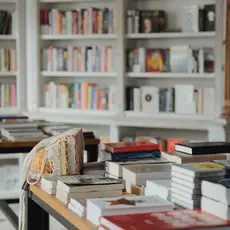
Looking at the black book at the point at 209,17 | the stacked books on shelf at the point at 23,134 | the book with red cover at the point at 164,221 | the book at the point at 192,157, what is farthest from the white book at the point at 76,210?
the black book at the point at 209,17

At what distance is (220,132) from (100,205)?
347cm

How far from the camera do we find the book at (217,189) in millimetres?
1741

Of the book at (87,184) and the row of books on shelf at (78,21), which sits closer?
the book at (87,184)

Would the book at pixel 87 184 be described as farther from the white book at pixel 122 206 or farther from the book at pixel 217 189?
the book at pixel 217 189

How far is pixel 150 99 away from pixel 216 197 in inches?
153

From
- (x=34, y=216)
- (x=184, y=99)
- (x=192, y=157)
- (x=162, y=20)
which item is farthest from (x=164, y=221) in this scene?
(x=162, y=20)

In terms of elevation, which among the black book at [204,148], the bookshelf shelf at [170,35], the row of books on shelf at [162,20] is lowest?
the black book at [204,148]

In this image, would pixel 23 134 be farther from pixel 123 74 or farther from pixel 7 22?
pixel 7 22

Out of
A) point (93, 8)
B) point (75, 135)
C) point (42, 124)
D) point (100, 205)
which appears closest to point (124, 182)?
point (75, 135)

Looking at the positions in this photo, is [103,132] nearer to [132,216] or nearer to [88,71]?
[88,71]

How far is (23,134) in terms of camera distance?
3.94 metres

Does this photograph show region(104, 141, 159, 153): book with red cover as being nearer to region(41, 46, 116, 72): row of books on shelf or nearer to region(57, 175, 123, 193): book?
region(57, 175, 123, 193): book

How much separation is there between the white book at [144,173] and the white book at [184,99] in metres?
3.07

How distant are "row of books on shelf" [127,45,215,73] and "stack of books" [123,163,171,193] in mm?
3102
